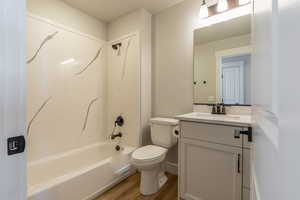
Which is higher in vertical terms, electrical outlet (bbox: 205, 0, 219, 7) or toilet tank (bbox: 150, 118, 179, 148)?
electrical outlet (bbox: 205, 0, 219, 7)

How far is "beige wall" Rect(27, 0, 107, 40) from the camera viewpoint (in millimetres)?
1789

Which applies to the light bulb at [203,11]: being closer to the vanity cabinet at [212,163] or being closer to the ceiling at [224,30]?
the ceiling at [224,30]

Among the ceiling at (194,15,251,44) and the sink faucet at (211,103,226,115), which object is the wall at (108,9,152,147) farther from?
the sink faucet at (211,103,226,115)

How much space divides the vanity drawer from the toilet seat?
43 centimetres

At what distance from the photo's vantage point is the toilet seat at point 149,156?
163 cm

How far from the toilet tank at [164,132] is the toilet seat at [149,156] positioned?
120 millimetres

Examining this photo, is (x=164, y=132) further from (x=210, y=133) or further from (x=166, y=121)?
(x=210, y=133)

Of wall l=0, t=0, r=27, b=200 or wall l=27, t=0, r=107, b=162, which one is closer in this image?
wall l=0, t=0, r=27, b=200

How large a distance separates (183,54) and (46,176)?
7.73ft

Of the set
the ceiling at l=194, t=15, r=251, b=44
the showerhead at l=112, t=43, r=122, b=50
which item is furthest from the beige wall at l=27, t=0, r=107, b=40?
the ceiling at l=194, t=15, r=251, b=44

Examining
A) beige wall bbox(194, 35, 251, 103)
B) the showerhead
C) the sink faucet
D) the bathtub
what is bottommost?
the bathtub

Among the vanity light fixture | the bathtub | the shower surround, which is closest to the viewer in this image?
the bathtub

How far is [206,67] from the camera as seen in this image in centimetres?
187

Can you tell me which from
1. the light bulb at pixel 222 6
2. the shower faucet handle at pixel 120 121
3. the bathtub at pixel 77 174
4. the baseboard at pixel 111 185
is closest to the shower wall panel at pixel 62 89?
the bathtub at pixel 77 174
